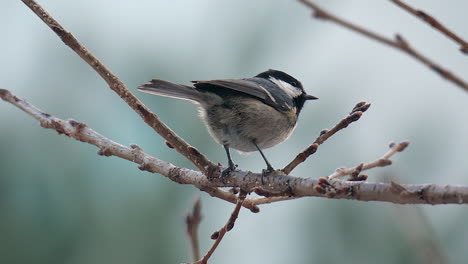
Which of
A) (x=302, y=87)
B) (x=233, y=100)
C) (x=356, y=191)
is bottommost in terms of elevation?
(x=356, y=191)

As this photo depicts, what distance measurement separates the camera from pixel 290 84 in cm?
362

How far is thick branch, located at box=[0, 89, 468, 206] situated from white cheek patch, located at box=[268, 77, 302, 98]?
1.42 m

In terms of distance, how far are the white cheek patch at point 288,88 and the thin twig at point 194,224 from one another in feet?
6.22

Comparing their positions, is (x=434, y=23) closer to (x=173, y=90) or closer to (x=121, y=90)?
(x=121, y=90)

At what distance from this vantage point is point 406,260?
5871 millimetres

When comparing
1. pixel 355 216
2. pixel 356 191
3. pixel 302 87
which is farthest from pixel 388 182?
pixel 355 216

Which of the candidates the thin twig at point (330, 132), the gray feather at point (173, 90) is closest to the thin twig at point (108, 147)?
the thin twig at point (330, 132)

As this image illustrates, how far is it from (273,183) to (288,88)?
5.90 ft

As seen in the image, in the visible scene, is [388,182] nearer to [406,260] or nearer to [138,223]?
[406,260]

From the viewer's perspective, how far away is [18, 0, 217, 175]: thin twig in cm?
184

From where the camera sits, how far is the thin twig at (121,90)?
1.84 m

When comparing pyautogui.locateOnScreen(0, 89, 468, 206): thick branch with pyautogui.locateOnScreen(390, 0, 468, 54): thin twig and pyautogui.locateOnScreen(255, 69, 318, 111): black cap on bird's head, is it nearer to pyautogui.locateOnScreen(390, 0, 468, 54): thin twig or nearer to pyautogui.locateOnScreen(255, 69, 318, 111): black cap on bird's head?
pyautogui.locateOnScreen(390, 0, 468, 54): thin twig

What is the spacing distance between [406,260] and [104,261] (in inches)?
133

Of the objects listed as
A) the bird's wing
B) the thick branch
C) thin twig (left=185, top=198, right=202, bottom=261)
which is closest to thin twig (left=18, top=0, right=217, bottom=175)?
the thick branch
